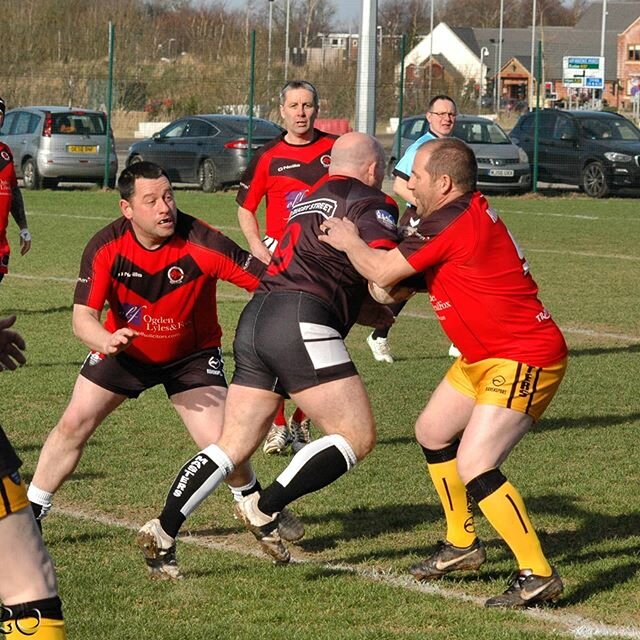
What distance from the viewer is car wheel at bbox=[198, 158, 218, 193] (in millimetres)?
28312

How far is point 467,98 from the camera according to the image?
42719 millimetres

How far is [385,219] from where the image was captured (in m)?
5.77

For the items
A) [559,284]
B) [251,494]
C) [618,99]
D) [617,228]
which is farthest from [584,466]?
[618,99]

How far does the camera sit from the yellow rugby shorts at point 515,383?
5.57 metres

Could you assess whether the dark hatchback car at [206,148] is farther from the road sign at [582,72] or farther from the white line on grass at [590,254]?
the road sign at [582,72]

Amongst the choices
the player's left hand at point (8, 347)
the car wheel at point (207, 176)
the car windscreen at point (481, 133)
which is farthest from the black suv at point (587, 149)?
the player's left hand at point (8, 347)

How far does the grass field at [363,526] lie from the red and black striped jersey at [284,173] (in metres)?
1.57

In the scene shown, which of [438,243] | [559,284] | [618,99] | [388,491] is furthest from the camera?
[618,99]

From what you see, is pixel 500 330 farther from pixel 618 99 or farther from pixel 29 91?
pixel 618 99

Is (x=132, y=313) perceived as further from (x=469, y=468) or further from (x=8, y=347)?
(x=8, y=347)

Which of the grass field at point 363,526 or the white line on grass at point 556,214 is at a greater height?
the grass field at point 363,526

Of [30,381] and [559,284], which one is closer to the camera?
[30,381]

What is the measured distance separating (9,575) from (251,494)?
8.51ft

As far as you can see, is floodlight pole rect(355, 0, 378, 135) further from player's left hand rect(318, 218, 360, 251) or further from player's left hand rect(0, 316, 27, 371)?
player's left hand rect(0, 316, 27, 371)
